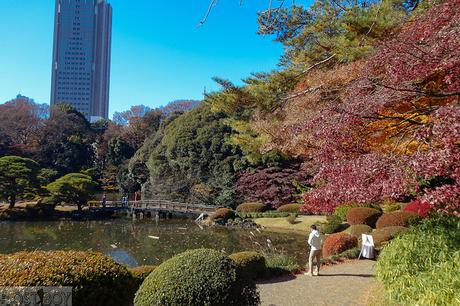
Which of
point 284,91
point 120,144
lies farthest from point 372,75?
point 120,144

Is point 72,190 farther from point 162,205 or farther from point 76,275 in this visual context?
point 76,275

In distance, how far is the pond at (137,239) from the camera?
47.4ft

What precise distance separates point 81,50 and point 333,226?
103 m

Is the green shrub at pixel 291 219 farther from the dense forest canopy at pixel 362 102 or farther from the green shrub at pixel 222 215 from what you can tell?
the dense forest canopy at pixel 362 102

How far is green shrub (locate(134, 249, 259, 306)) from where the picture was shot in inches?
166

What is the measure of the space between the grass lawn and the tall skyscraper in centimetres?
8945

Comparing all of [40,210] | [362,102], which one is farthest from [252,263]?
[40,210]

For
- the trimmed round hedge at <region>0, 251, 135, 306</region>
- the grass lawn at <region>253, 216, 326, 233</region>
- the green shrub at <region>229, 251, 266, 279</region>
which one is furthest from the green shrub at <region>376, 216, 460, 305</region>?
the grass lawn at <region>253, 216, 326, 233</region>

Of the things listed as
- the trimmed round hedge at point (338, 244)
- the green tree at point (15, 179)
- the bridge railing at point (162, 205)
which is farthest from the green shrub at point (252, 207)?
the green tree at point (15, 179)

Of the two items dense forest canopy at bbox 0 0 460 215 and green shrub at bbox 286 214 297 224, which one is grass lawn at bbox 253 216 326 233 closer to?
green shrub at bbox 286 214 297 224

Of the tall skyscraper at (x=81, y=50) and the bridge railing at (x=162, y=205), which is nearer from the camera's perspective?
the bridge railing at (x=162, y=205)

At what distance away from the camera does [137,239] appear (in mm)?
17531

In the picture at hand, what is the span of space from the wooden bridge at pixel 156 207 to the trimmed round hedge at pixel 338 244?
13.5 meters

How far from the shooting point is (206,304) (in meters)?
4.19
